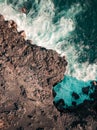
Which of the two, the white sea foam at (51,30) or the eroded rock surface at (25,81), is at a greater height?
the white sea foam at (51,30)

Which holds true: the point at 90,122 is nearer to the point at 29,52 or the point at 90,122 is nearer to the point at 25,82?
the point at 25,82

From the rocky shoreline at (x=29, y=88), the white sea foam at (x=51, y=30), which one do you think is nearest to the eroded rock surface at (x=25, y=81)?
the rocky shoreline at (x=29, y=88)

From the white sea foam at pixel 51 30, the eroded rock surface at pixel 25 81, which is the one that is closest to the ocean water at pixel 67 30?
the white sea foam at pixel 51 30

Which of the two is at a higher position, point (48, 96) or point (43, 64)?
point (43, 64)

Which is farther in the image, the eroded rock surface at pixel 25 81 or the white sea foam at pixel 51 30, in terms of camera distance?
the white sea foam at pixel 51 30

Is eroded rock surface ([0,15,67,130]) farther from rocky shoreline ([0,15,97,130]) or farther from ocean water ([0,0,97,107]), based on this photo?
ocean water ([0,0,97,107])

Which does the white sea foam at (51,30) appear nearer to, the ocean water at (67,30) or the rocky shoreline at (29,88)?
the ocean water at (67,30)

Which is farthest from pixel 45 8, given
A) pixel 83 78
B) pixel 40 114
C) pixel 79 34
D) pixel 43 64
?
pixel 40 114
